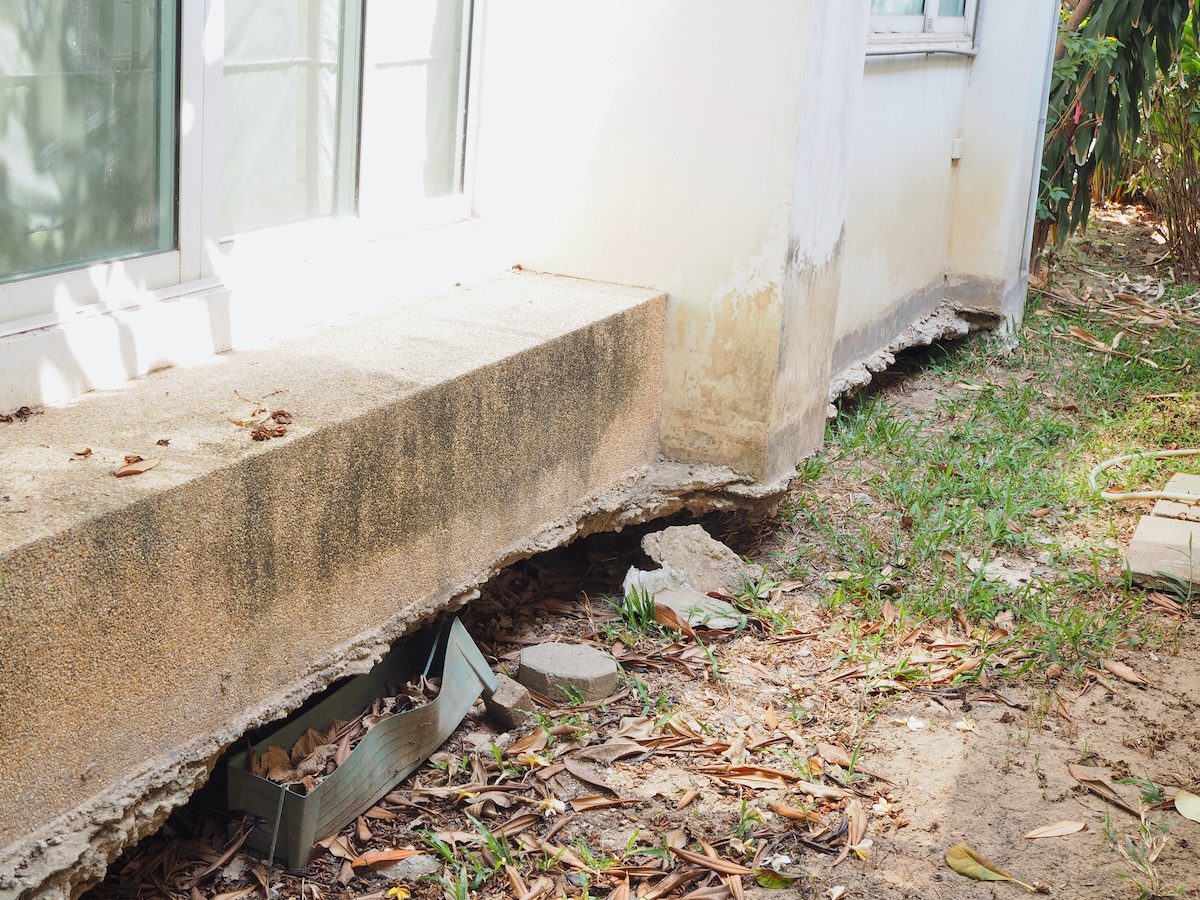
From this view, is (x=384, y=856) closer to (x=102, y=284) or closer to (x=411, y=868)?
(x=411, y=868)

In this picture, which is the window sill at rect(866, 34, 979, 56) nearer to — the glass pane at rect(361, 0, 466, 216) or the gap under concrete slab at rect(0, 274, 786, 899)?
the glass pane at rect(361, 0, 466, 216)

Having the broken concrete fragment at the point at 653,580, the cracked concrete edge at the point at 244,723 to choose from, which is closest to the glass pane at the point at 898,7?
the cracked concrete edge at the point at 244,723

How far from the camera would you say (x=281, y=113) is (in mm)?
3447

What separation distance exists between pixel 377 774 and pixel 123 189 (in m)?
1.55

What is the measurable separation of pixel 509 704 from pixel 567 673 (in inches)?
9.0

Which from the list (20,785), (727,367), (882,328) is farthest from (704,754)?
(882,328)

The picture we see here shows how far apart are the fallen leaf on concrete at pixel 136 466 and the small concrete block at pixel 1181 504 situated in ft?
12.3

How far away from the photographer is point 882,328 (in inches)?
247

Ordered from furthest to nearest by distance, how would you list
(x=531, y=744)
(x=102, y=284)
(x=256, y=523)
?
(x=531, y=744) → (x=102, y=284) → (x=256, y=523)

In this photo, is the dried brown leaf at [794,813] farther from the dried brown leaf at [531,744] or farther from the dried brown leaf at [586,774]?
the dried brown leaf at [531,744]

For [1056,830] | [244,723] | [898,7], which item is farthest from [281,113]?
[898,7]

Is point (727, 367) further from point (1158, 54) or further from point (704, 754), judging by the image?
point (1158, 54)

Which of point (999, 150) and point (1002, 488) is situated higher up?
point (999, 150)

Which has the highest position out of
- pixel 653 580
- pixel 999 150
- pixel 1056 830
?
pixel 999 150
